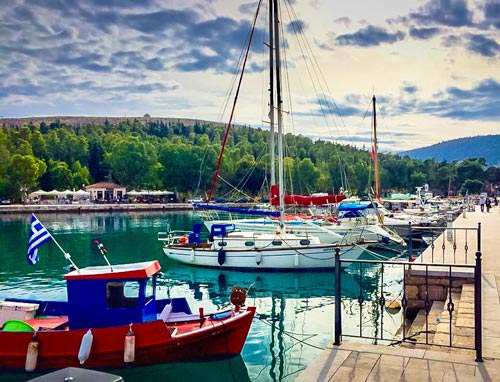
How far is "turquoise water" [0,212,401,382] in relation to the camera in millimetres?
12281

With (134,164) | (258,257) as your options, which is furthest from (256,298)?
(134,164)

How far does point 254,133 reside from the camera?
18000 centimetres

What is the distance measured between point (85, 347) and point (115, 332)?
2.35ft

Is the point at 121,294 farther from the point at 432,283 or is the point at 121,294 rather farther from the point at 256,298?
the point at 256,298

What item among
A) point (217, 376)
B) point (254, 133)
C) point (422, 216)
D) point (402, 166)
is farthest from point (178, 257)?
point (254, 133)

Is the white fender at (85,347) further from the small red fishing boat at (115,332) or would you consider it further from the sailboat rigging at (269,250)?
the sailboat rigging at (269,250)

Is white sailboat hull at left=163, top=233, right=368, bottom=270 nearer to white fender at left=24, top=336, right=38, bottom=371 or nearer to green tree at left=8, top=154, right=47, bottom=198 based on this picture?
white fender at left=24, top=336, right=38, bottom=371

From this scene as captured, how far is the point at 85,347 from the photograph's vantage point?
11430 mm

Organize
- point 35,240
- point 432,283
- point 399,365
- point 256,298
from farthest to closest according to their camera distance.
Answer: point 256,298 → point 35,240 → point 432,283 → point 399,365

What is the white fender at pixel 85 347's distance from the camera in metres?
11.3

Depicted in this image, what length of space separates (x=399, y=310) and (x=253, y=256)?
985 centimetres

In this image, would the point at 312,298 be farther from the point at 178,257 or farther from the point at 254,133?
the point at 254,133

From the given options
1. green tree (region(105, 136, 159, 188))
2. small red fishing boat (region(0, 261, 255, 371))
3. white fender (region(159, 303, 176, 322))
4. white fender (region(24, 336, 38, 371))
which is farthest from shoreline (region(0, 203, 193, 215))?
white fender (region(24, 336, 38, 371))

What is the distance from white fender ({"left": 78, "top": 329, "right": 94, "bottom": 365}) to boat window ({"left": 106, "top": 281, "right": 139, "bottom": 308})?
93 centimetres
